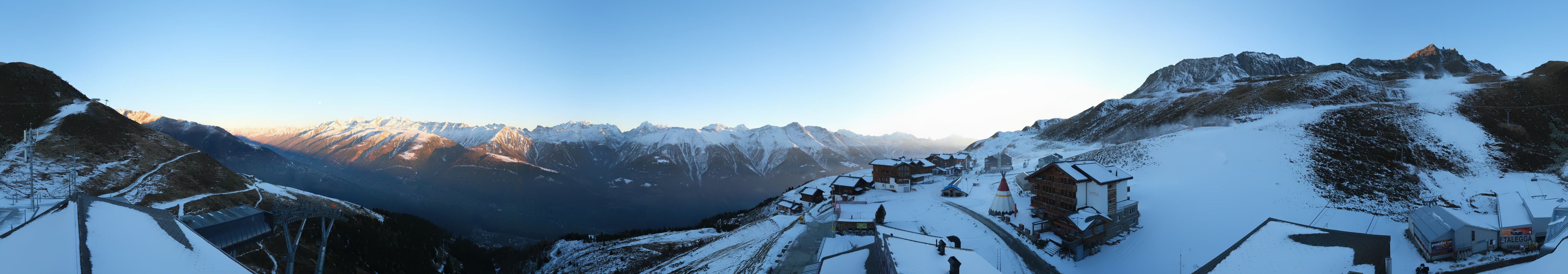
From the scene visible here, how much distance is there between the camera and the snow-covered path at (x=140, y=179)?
31.4 meters

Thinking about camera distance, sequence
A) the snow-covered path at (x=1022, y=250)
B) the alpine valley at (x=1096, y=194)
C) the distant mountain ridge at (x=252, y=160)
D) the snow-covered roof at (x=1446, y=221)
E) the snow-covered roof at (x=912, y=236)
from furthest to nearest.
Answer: the distant mountain ridge at (x=252, y=160) < the snow-covered path at (x=1022, y=250) < the alpine valley at (x=1096, y=194) < the snow-covered roof at (x=912, y=236) < the snow-covered roof at (x=1446, y=221)

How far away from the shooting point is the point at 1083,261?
2698 centimetres

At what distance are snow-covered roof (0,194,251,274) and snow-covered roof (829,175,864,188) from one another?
47522 millimetres

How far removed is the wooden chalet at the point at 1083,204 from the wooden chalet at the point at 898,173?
833 inches

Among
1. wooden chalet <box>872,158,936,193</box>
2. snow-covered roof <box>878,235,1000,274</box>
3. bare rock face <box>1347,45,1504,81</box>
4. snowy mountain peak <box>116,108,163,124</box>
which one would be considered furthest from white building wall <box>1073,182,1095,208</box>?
snowy mountain peak <box>116,108,163,124</box>

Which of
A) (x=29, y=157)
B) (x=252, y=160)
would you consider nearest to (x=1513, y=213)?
(x=29, y=157)

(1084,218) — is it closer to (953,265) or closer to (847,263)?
(847,263)

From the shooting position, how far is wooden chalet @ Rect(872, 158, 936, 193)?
2148 inches

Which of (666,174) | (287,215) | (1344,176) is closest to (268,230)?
(287,215)

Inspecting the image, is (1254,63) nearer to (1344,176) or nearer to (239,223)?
(1344,176)

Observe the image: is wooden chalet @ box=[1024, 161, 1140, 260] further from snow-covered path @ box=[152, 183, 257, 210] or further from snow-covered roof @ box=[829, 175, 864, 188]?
snow-covered path @ box=[152, 183, 257, 210]

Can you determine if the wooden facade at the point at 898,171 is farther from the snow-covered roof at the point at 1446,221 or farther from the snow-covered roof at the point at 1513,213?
the snow-covered roof at the point at 1513,213

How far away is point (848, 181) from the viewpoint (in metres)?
56.4

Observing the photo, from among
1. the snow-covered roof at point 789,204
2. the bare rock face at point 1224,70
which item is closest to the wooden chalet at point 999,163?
the snow-covered roof at point 789,204
